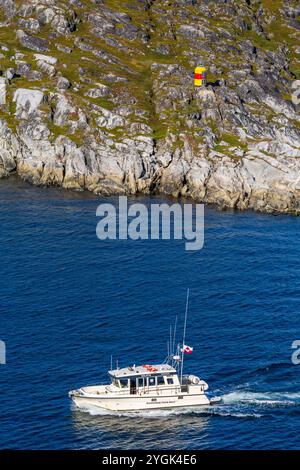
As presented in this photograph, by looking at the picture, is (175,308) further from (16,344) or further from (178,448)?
(178,448)

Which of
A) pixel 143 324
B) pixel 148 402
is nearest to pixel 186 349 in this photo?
pixel 148 402

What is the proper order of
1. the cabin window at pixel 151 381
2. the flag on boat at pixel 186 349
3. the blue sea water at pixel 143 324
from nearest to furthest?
the blue sea water at pixel 143 324, the cabin window at pixel 151 381, the flag on boat at pixel 186 349

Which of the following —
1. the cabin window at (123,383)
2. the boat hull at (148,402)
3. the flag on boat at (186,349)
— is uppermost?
the flag on boat at (186,349)

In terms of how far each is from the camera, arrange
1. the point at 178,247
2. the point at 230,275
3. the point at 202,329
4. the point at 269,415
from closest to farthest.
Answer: the point at 269,415, the point at 202,329, the point at 230,275, the point at 178,247

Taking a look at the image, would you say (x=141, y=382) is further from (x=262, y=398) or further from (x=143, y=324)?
(x=143, y=324)

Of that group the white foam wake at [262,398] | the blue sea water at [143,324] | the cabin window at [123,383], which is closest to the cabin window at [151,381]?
the cabin window at [123,383]

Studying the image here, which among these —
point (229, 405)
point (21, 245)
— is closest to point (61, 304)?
point (21, 245)

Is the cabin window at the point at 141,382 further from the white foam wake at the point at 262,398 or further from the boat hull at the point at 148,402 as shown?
the white foam wake at the point at 262,398

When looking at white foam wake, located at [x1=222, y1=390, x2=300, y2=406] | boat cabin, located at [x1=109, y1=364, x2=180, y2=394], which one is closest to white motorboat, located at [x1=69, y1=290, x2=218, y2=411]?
boat cabin, located at [x1=109, y1=364, x2=180, y2=394]

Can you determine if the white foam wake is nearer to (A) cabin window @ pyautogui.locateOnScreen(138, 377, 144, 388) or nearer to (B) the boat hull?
(B) the boat hull
